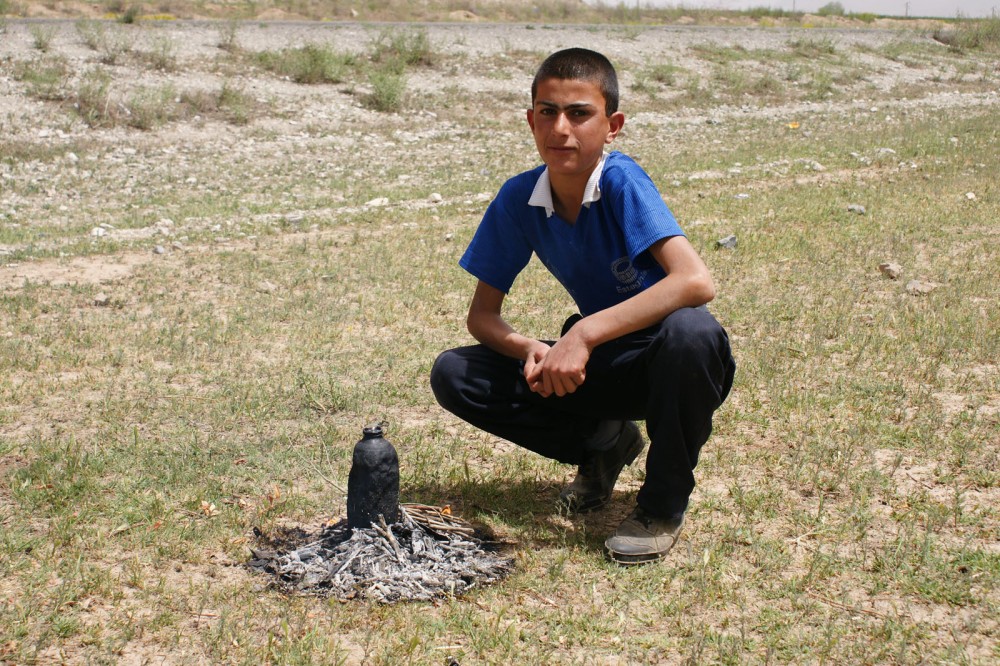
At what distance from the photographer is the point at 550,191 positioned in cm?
332

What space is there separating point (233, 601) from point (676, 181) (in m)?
7.88

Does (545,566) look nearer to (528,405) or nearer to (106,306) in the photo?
(528,405)

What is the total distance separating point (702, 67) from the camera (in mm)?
19906

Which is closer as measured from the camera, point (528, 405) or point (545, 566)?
point (545, 566)

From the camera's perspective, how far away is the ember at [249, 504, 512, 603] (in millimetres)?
2957

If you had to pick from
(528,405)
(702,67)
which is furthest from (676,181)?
(702,67)

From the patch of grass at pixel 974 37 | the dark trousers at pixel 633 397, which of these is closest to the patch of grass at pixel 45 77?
the dark trousers at pixel 633 397

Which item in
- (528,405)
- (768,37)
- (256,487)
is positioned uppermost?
(768,37)

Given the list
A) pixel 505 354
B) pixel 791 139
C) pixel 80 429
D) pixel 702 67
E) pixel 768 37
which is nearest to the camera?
pixel 505 354

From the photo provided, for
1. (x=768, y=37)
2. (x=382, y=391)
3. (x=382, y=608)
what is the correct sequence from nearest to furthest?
(x=382, y=608)
(x=382, y=391)
(x=768, y=37)

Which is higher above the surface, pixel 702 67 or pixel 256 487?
pixel 702 67

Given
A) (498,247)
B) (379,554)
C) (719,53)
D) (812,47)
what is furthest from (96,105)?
(812,47)

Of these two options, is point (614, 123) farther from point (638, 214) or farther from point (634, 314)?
point (634, 314)

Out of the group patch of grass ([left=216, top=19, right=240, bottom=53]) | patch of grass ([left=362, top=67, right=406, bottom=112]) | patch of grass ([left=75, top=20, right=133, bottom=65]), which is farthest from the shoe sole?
patch of grass ([left=216, top=19, right=240, bottom=53])
